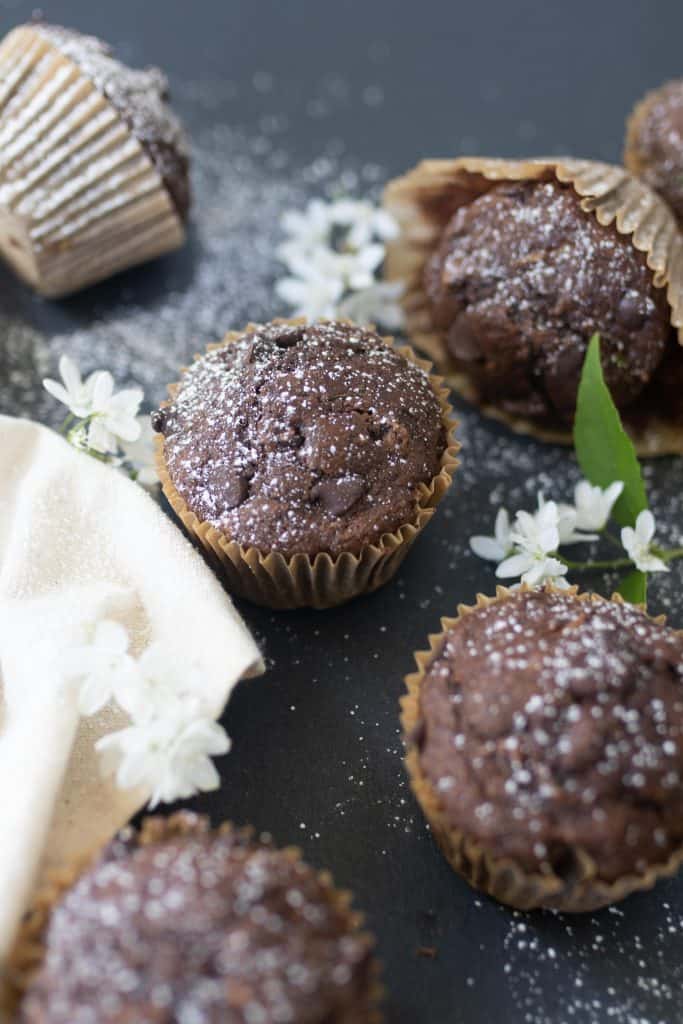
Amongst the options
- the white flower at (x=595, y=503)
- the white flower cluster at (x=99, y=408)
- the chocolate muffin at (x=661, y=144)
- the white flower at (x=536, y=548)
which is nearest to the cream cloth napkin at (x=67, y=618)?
the white flower cluster at (x=99, y=408)

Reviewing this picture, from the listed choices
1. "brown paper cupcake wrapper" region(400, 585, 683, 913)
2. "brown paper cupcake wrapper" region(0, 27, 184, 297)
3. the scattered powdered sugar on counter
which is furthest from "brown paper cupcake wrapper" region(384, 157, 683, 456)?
the scattered powdered sugar on counter

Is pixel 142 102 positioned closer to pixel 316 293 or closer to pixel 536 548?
pixel 316 293

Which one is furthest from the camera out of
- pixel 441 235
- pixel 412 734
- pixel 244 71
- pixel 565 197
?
pixel 244 71

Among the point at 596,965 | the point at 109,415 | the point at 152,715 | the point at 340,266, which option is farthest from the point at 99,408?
the point at 596,965

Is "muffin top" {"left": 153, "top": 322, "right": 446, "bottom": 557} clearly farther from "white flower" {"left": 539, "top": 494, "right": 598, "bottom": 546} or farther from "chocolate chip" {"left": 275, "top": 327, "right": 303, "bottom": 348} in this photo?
"white flower" {"left": 539, "top": 494, "right": 598, "bottom": 546}

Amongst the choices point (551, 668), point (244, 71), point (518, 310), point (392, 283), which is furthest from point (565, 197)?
point (244, 71)

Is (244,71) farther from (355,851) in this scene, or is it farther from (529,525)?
(355,851)

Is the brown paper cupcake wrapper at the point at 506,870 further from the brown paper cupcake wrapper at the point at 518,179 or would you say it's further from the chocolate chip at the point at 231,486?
the brown paper cupcake wrapper at the point at 518,179
